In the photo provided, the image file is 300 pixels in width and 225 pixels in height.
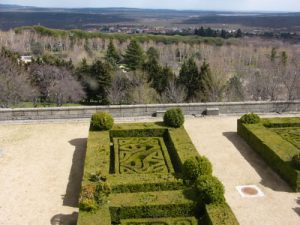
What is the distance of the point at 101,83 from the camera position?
59844 mm

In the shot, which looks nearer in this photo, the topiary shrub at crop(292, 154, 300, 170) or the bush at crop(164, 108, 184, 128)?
the topiary shrub at crop(292, 154, 300, 170)

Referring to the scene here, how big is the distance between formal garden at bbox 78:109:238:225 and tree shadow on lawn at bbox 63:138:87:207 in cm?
103

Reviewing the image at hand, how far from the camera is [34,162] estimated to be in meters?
18.5

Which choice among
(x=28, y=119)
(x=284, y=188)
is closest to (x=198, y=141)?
(x=284, y=188)

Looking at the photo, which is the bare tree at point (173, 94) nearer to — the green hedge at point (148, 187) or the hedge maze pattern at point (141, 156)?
the hedge maze pattern at point (141, 156)

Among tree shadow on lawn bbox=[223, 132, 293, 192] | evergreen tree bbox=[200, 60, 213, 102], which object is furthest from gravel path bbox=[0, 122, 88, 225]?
evergreen tree bbox=[200, 60, 213, 102]

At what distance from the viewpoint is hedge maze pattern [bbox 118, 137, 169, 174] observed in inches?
648

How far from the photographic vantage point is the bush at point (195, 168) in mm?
14688

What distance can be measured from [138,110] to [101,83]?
119 ft

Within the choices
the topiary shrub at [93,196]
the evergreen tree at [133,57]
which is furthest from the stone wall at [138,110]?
the evergreen tree at [133,57]

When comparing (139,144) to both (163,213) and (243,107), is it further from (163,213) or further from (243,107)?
(243,107)

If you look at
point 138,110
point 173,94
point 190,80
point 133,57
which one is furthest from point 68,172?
point 133,57

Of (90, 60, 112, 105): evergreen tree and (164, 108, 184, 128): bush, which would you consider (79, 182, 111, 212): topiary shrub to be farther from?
(90, 60, 112, 105): evergreen tree

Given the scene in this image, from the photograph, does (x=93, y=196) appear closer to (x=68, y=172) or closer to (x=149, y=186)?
(x=149, y=186)
